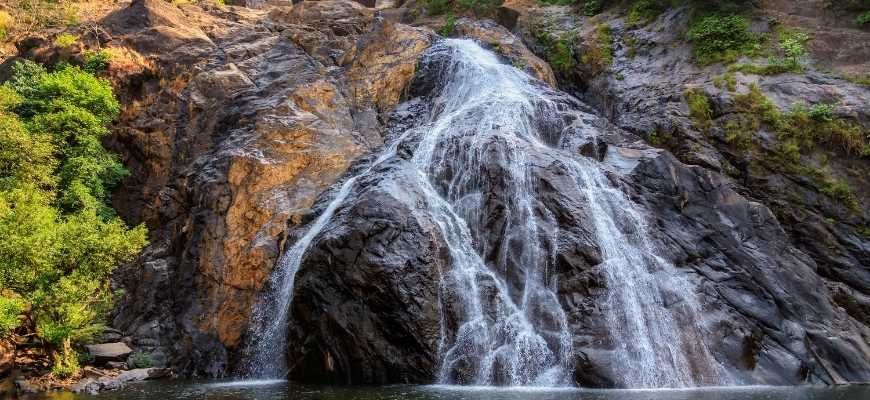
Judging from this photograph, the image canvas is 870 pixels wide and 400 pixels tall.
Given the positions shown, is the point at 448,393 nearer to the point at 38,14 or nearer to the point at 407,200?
the point at 407,200

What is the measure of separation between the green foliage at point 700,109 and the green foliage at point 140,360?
22.4 metres

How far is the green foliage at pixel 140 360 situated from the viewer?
18891 mm

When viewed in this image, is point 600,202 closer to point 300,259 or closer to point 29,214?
point 300,259

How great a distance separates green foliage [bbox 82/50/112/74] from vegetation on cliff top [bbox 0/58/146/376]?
41.3 inches

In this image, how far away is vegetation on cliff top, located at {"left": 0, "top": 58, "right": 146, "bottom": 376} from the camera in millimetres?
16203

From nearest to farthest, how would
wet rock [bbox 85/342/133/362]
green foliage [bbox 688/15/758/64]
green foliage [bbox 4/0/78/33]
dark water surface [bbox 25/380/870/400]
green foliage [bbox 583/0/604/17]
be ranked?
dark water surface [bbox 25/380/870/400] < wet rock [bbox 85/342/133/362] < green foliage [bbox 688/15/758/64] < green foliage [bbox 4/0/78/33] < green foliage [bbox 583/0/604/17]

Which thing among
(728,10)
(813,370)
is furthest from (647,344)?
(728,10)

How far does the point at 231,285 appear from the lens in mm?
20312

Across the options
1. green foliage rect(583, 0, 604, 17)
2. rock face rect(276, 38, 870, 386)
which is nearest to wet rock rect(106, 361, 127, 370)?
rock face rect(276, 38, 870, 386)

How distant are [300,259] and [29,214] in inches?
310

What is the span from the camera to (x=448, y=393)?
1343 cm

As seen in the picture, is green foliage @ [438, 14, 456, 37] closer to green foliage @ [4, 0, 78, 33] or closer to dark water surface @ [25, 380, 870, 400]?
green foliage @ [4, 0, 78, 33]

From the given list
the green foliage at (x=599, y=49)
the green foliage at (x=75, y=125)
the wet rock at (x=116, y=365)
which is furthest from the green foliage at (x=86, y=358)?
the green foliage at (x=599, y=49)

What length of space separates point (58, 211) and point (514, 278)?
18.4m
